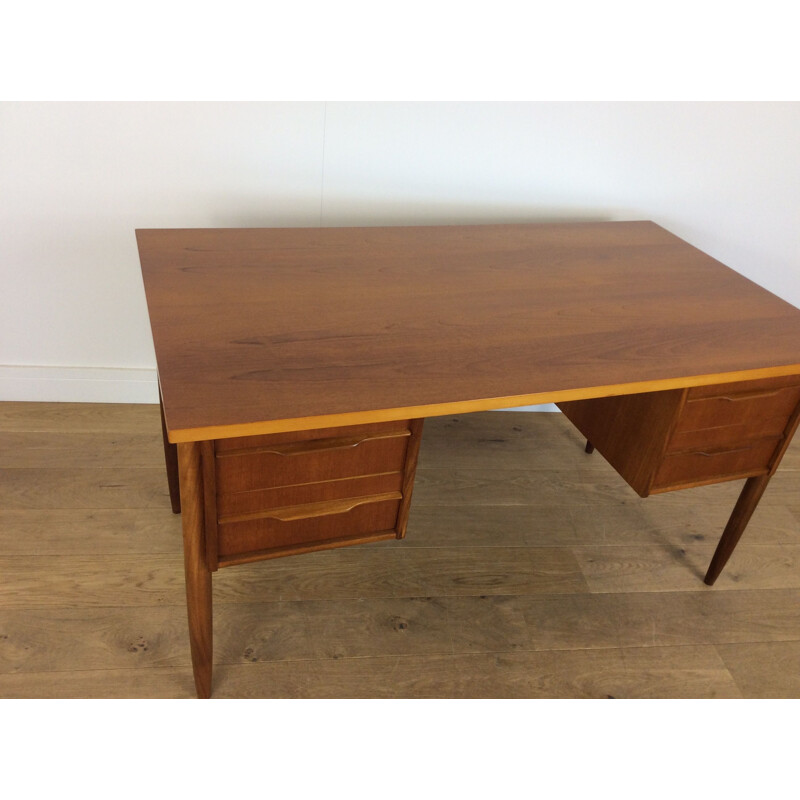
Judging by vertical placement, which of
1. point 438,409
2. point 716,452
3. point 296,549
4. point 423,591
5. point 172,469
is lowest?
point 423,591

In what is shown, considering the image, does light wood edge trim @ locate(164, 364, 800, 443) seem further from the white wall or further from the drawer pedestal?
the white wall

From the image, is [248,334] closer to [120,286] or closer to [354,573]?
[354,573]

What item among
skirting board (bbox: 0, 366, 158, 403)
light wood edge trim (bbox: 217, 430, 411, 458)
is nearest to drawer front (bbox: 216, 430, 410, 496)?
light wood edge trim (bbox: 217, 430, 411, 458)

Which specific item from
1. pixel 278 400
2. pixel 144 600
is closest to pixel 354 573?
pixel 144 600

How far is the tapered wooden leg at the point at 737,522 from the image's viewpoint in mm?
1708

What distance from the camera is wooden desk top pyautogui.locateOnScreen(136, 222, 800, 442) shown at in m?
1.18

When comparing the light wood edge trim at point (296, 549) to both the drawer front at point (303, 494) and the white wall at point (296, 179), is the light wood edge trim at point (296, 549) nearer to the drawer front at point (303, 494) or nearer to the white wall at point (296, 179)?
the drawer front at point (303, 494)

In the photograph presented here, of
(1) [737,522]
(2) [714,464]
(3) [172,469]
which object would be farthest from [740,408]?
(3) [172,469]

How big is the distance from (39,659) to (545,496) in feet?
4.11

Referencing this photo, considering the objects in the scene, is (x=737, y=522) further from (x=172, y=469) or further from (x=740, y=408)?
(x=172, y=469)

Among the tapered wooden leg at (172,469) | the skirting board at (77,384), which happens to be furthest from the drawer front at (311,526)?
the skirting board at (77,384)

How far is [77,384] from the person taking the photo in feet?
7.10

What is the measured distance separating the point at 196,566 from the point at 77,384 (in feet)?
3.69

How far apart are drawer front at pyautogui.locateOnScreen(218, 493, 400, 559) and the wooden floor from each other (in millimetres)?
331
